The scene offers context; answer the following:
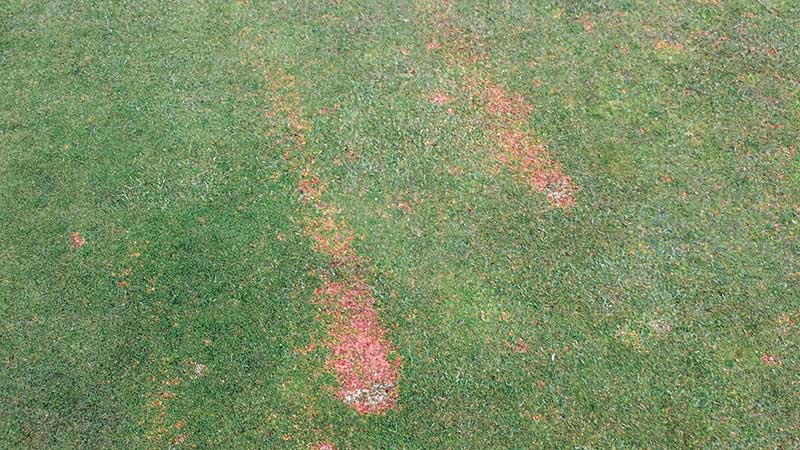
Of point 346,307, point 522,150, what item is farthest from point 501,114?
point 346,307

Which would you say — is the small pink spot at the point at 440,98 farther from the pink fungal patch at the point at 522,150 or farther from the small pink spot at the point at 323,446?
the small pink spot at the point at 323,446

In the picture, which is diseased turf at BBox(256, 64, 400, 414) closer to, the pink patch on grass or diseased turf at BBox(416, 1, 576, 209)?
diseased turf at BBox(416, 1, 576, 209)

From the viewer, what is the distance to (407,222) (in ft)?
28.7

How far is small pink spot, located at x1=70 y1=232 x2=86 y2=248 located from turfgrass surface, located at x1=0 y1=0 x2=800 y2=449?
0.05 ft

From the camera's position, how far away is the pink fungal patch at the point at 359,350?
24.8 feet

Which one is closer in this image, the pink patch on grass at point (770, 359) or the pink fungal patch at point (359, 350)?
the pink fungal patch at point (359, 350)

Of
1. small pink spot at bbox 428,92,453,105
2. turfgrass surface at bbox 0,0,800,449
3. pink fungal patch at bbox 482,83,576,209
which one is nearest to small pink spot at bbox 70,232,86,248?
turfgrass surface at bbox 0,0,800,449

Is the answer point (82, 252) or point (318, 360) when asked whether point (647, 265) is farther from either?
point (82, 252)

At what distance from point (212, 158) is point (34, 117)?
2484 mm

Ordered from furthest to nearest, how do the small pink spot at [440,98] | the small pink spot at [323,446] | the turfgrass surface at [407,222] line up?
the small pink spot at [440,98], the turfgrass surface at [407,222], the small pink spot at [323,446]

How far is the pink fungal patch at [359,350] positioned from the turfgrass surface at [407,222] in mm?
128

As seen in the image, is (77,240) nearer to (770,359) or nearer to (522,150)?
(522,150)

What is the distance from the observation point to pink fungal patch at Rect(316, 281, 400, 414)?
297 inches

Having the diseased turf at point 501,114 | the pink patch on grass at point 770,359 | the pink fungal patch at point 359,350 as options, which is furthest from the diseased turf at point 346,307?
the pink patch on grass at point 770,359
